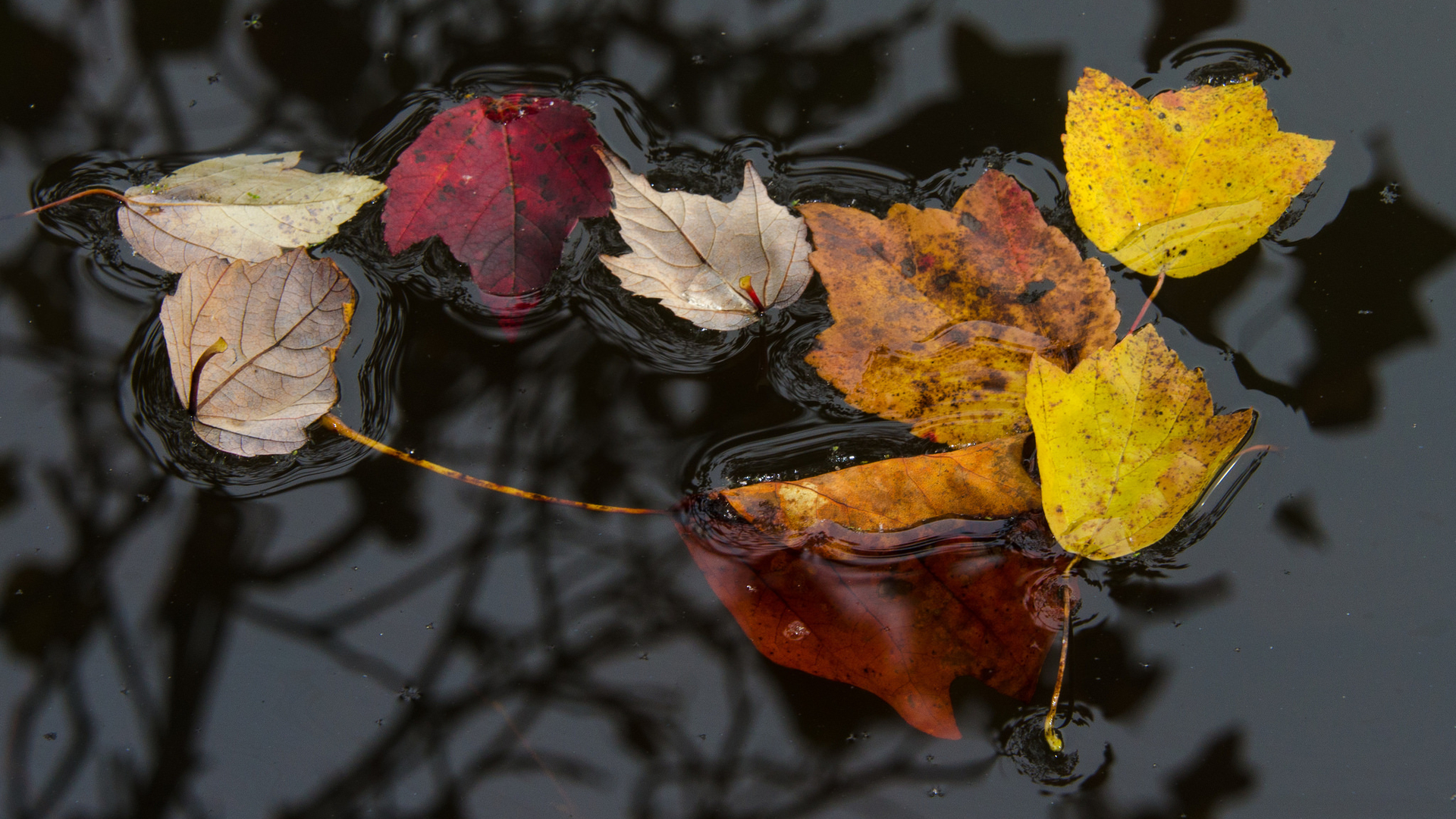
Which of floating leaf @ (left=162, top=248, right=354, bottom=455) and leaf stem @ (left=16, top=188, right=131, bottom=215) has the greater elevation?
leaf stem @ (left=16, top=188, right=131, bottom=215)

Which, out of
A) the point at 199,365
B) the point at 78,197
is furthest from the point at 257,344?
the point at 78,197

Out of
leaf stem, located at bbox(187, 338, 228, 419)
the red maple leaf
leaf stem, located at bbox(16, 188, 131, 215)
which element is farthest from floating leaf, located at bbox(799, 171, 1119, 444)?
leaf stem, located at bbox(16, 188, 131, 215)

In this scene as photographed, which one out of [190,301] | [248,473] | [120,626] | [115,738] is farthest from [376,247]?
[115,738]

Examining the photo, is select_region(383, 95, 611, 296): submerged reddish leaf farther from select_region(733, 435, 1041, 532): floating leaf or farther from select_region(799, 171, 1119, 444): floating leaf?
select_region(733, 435, 1041, 532): floating leaf

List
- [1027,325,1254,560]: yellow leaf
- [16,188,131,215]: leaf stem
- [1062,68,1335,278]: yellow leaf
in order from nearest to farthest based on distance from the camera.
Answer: [1027,325,1254,560]: yellow leaf
[1062,68,1335,278]: yellow leaf
[16,188,131,215]: leaf stem

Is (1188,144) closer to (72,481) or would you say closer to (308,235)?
(308,235)

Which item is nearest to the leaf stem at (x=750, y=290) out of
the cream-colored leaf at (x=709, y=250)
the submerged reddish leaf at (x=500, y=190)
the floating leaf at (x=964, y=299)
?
the cream-colored leaf at (x=709, y=250)

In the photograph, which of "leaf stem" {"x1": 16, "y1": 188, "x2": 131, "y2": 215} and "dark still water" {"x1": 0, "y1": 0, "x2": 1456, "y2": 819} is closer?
"dark still water" {"x1": 0, "y1": 0, "x2": 1456, "y2": 819}
